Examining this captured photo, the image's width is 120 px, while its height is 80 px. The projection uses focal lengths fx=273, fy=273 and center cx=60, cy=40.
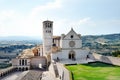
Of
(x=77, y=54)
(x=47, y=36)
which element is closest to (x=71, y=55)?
(x=77, y=54)

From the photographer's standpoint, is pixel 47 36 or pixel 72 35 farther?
pixel 47 36

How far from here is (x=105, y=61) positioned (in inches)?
1859

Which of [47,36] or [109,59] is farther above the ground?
[47,36]

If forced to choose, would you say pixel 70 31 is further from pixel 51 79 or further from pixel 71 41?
pixel 51 79

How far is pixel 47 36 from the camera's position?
185ft

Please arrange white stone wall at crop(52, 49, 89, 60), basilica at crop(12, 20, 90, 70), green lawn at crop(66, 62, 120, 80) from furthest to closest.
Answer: basilica at crop(12, 20, 90, 70) → white stone wall at crop(52, 49, 89, 60) → green lawn at crop(66, 62, 120, 80)

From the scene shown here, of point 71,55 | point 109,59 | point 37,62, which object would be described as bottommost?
point 37,62

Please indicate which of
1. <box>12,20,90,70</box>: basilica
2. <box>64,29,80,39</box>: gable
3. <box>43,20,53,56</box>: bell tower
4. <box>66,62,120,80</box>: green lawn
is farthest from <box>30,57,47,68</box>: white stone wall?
<box>66,62,120,80</box>: green lawn

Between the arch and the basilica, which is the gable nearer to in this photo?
the basilica

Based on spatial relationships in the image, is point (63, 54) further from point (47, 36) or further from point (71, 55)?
point (47, 36)

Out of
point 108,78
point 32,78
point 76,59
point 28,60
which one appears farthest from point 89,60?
point 108,78

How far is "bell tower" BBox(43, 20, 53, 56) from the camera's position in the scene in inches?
2217

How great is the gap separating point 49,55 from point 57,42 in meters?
4.52

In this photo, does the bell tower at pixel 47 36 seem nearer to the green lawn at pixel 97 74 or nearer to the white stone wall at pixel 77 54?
the white stone wall at pixel 77 54
